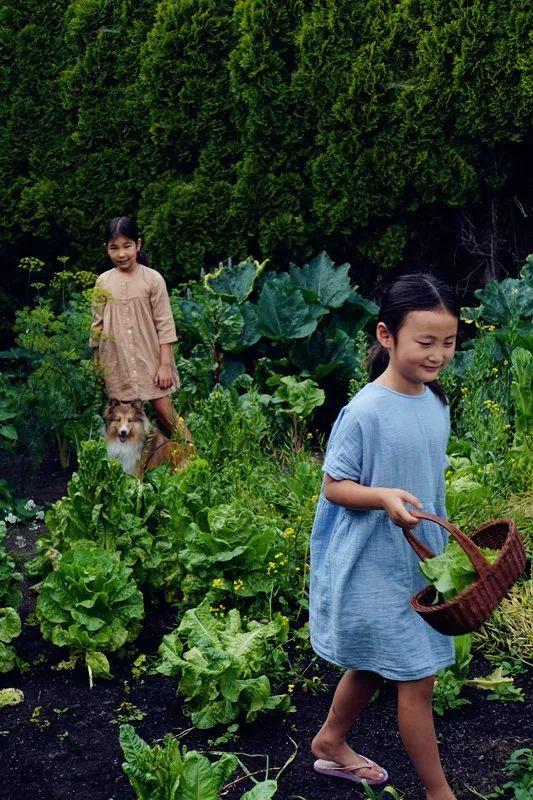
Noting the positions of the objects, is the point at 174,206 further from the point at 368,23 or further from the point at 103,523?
the point at 103,523

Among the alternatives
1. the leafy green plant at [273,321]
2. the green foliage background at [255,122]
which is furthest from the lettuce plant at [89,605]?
the green foliage background at [255,122]

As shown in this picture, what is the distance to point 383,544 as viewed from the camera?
2871 mm

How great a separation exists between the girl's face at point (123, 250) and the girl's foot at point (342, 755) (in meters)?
3.27

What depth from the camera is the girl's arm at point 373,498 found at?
Result: 2600 millimetres

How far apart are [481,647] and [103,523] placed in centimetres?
167

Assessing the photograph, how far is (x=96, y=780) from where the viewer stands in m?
3.33

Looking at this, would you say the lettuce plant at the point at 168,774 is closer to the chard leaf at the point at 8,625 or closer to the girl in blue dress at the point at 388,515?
the girl in blue dress at the point at 388,515

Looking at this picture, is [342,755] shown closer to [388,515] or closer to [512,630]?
[388,515]

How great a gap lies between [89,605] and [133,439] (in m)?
1.80

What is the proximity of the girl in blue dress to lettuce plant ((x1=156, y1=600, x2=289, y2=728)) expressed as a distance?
713 millimetres

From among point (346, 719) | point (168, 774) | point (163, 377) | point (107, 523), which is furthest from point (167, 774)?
point (163, 377)

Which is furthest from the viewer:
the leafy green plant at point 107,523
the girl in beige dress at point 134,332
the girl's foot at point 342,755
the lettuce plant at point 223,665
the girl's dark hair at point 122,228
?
the girl in beige dress at point 134,332

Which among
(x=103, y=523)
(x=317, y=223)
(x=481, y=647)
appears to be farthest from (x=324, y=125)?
(x=481, y=647)

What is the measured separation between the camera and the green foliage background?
Result: 22.0 ft
